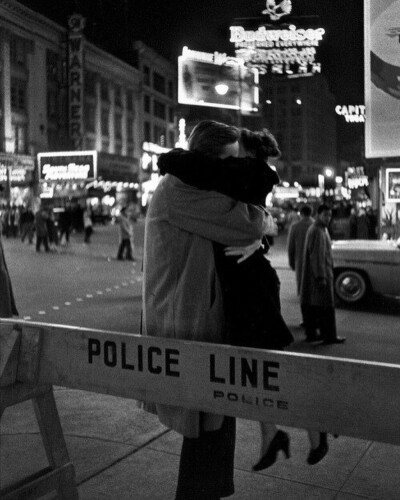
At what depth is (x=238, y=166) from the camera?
294 centimetres

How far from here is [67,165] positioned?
46.7 meters

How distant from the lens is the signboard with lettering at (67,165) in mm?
46406

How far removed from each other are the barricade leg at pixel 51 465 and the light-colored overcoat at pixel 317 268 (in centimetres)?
565

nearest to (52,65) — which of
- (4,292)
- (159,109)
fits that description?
(159,109)

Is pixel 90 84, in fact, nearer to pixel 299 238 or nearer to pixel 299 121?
pixel 299 238

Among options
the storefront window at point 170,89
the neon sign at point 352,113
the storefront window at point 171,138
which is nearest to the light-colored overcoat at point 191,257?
the neon sign at point 352,113

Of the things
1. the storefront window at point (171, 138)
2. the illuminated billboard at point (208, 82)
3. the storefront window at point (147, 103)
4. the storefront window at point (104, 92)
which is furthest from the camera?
the storefront window at point (171, 138)

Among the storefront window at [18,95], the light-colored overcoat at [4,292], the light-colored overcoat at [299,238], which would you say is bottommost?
the light-colored overcoat at [4,292]

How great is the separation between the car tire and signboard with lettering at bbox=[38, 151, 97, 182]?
3545 cm

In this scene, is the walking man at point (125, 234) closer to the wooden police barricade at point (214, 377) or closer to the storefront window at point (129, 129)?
Answer: the wooden police barricade at point (214, 377)

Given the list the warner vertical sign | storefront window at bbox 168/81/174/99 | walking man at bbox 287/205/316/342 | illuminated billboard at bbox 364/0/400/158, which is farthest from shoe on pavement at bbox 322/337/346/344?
storefront window at bbox 168/81/174/99

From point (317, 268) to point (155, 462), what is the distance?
4.71 m

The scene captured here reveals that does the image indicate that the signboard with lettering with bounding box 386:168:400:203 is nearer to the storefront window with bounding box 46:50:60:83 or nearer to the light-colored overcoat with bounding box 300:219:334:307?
the light-colored overcoat with bounding box 300:219:334:307

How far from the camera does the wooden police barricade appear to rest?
257cm
